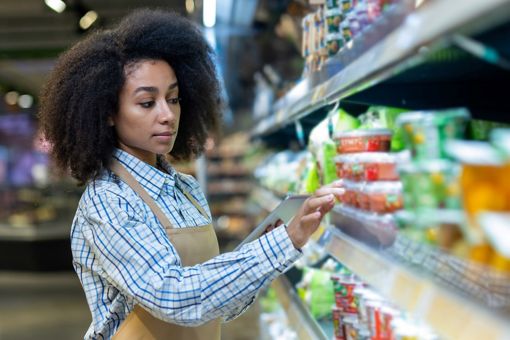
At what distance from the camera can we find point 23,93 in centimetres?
1582

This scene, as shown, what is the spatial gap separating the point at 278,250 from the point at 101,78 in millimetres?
659

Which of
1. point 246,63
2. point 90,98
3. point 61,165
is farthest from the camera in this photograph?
point 246,63

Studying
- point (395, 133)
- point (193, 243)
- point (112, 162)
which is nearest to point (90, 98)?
point (112, 162)

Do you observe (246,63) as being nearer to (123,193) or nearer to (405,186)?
(123,193)

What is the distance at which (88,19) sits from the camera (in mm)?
9531

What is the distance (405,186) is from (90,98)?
3.35 feet

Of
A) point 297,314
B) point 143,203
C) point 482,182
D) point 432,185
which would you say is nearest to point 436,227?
point 432,185

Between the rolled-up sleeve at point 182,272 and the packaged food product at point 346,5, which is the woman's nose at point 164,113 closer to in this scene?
the rolled-up sleeve at point 182,272

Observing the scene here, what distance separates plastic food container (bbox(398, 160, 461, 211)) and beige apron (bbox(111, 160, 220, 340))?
2.59 ft

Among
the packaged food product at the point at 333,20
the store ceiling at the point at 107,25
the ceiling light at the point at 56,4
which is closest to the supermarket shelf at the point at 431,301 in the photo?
the packaged food product at the point at 333,20

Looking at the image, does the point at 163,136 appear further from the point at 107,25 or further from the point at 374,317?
the point at 107,25

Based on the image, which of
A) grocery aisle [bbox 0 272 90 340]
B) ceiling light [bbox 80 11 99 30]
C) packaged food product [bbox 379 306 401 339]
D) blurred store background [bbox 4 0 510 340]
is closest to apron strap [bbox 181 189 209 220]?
blurred store background [bbox 4 0 510 340]

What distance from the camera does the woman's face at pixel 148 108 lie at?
2066 millimetres

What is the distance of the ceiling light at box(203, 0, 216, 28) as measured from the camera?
597 centimetres
